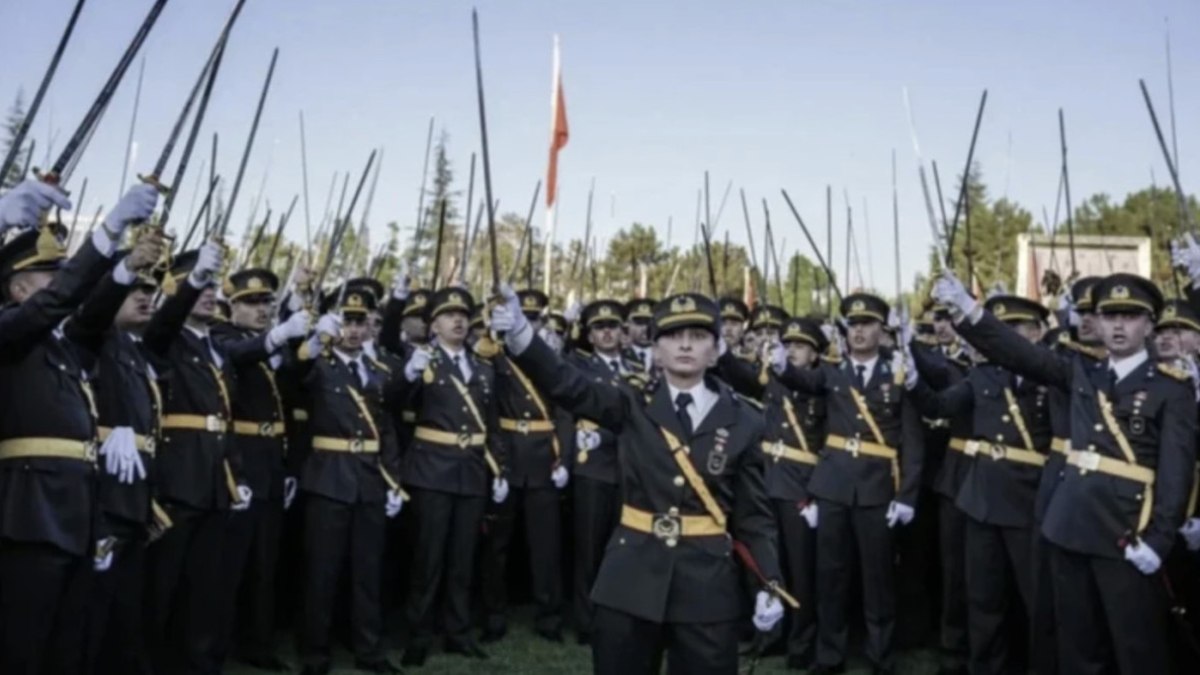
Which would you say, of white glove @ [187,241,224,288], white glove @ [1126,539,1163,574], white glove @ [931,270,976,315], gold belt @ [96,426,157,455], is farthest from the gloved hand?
white glove @ [1126,539,1163,574]

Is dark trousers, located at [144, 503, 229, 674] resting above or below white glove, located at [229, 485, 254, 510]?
below

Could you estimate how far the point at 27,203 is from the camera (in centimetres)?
416

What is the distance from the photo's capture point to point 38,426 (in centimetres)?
483

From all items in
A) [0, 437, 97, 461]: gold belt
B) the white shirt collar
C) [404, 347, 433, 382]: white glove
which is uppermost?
[404, 347, 433, 382]: white glove

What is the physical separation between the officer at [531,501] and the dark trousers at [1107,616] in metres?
4.26

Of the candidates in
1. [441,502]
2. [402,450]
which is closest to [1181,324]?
[441,502]

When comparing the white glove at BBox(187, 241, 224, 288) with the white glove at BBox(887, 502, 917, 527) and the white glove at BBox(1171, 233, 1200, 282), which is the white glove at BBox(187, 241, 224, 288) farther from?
the white glove at BBox(1171, 233, 1200, 282)

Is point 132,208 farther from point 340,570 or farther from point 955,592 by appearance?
point 955,592

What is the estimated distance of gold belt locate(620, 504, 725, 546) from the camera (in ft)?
15.8

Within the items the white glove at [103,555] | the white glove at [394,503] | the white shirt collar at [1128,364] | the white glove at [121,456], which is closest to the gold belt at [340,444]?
the white glove at [394,503]

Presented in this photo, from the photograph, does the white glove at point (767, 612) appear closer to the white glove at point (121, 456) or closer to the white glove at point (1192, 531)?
the white glove at point (1192, 531)

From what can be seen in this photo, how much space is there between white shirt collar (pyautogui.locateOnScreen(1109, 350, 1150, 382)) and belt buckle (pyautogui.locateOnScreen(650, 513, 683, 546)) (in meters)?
2.86

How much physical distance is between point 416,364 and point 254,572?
6.37 ft

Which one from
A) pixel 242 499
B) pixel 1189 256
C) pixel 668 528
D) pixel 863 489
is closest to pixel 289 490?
pixel 242 499
